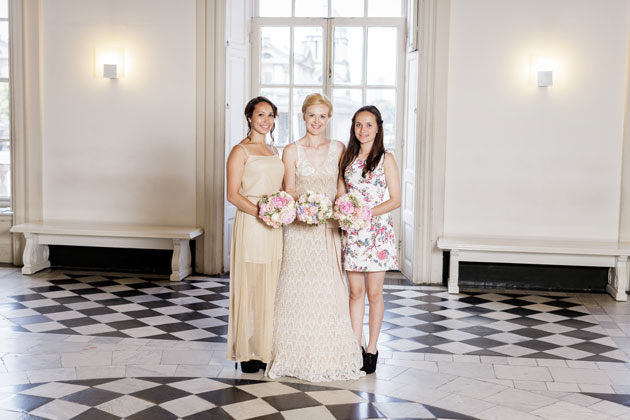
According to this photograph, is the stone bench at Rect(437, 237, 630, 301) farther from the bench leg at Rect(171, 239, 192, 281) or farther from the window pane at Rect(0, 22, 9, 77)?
the window pane at Rect(0, 22, 9, 77)

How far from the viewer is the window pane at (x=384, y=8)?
779cm

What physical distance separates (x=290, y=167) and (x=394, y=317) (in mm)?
2126

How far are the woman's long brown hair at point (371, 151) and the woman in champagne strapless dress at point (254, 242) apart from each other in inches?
14.8

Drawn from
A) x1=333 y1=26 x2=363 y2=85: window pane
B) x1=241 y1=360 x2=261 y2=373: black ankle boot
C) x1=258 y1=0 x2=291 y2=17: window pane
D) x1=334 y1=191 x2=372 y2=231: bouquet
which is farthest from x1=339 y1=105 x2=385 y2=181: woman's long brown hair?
x1=258 y1=0 x2=291 y2=17: window pane

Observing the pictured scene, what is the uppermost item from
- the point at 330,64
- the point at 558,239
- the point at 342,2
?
the point at 342,2

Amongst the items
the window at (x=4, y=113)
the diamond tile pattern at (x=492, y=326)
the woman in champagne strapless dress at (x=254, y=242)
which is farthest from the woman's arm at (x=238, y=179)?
the window at (x=4, y=113)

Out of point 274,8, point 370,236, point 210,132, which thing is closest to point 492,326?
point 370,236

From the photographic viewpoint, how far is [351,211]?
4199 mm

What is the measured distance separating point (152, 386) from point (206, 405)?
1.46ft

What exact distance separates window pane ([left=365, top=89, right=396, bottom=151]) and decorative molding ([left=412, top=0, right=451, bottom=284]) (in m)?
0.68

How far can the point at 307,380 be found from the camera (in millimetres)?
4355

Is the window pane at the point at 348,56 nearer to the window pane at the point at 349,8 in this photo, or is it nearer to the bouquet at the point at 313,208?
the window pane at the point at 349,8

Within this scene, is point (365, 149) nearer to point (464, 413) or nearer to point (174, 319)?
point (464, 413)

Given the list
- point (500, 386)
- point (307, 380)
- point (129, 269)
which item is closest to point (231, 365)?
point (307, 380)
